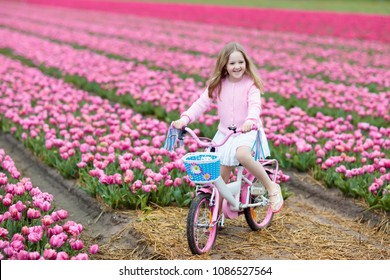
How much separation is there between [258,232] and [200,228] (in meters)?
0.67

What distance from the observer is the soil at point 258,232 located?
426 cm

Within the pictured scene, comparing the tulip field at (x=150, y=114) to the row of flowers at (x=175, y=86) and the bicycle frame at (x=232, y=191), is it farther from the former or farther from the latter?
the bicycle frame at (x=232, y=191)

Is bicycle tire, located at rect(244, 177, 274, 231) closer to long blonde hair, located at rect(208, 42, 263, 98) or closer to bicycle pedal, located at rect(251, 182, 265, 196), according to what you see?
bicycle pedal, located at rect(251, 182, 265, 196)

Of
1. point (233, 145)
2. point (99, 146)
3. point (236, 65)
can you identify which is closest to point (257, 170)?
point (233, 145)

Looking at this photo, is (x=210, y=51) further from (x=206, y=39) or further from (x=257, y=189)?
(x=257, y=189)

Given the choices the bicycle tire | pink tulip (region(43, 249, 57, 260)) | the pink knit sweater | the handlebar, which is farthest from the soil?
the pink knit sweater

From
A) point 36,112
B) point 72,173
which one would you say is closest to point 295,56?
point 36,112

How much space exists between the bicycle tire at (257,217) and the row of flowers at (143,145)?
26.5 inches

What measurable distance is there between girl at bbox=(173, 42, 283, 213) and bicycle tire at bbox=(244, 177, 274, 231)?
0.28 meters

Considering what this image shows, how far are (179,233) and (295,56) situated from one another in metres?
10.8

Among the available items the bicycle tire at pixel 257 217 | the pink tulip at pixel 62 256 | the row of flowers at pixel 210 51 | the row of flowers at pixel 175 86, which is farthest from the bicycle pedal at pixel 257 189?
the row of flowers at pixel 210 51

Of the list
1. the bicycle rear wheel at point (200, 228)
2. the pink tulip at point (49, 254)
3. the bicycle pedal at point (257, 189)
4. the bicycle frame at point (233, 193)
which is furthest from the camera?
the bicycle pedal at point (257, 189)

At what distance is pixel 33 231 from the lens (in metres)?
3.89
